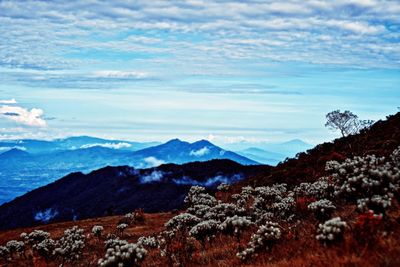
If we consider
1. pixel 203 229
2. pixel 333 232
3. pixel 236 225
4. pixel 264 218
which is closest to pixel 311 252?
pixel 333 232

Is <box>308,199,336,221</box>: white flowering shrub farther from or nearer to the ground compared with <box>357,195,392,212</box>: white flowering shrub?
nearer to the ground

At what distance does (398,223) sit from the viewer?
1152 centimetres

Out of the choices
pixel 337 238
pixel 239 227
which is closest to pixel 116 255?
pixel 239 227

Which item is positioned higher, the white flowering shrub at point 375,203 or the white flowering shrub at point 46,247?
the white flowering shrub at point 375,203

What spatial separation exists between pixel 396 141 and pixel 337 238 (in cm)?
3502

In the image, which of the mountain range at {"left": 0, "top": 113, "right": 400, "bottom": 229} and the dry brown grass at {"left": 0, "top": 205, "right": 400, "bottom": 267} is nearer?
the dry brown grass at {"left": 0, "top": 205, "right": 400, "bottom": 267}

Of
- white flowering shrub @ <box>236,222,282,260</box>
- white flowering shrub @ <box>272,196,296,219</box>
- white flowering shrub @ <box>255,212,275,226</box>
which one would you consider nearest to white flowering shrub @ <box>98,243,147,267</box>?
white flowering shrub @ <box>236,222,282,260</box>

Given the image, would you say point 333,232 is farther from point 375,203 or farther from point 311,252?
point 375,203

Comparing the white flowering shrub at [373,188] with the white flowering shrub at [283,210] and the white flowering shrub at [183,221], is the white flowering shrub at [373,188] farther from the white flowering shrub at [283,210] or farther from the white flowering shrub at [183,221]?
the white flowering shrub at [283,210]

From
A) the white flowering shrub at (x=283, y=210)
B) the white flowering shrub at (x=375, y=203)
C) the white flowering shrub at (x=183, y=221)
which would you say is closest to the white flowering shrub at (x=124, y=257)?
the white flowering shrub at (x=375, y=203)

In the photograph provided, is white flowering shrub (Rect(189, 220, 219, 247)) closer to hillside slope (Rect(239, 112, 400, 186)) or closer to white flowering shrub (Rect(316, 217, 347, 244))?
white flowering shrub (Rect(316, 217, 347, 244))

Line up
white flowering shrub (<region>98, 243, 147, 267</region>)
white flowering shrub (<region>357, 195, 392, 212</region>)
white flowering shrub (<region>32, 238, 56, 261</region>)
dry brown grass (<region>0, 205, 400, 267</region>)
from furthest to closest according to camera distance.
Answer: white flowering shrub (<region>32, 238, 56, 261</region>), white flowering shrub (<region>98, 243, 147, 267</region>), white flowering shrub (<region>357, 195, 392, 212</region>), dry brown grass (<region>0, 205, 400, 267</region>)

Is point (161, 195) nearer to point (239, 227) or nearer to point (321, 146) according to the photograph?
point (321, 146)

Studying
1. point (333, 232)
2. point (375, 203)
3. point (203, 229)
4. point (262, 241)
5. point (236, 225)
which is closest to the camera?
point (333, 232)
